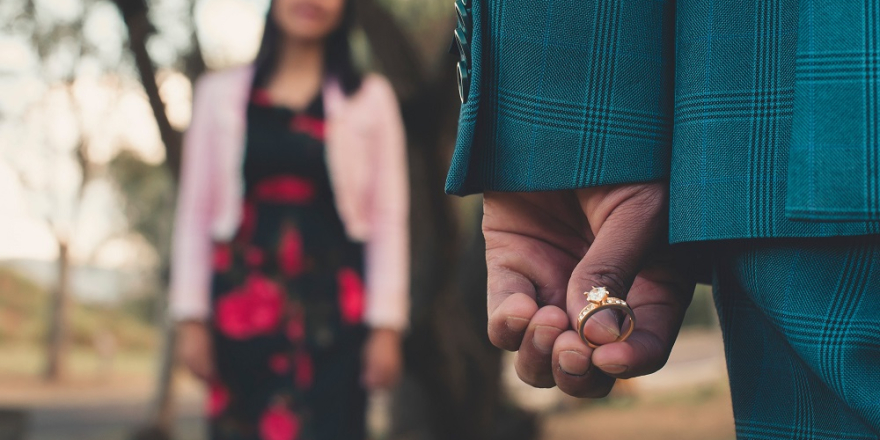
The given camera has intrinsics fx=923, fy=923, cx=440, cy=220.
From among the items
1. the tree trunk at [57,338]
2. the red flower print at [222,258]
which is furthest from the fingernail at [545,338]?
the tree trunk at [57,338]

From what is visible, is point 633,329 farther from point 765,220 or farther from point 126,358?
point 126,358

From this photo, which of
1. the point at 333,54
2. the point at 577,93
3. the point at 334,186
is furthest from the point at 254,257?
the point at 577,93

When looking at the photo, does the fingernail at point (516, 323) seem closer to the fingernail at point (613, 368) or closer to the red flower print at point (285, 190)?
the fingernail at point (613, 368)

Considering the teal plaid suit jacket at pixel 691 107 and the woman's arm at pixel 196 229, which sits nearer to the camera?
the teal plaid suit jacket at pixel 691 107

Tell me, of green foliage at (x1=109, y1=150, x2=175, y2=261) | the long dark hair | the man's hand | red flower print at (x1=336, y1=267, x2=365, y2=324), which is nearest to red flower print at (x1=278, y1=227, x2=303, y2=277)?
red flower print at (x1=336, y1=267, x2=365, y2=324)

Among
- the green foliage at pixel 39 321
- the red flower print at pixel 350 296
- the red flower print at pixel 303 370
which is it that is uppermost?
the red flower print at pixel 350 296

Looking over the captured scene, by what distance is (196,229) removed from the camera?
3090 millimetres

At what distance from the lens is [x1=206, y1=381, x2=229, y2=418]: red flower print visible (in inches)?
119

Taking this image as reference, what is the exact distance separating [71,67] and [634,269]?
6894mm

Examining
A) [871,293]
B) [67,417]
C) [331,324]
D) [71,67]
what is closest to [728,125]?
[871,293]

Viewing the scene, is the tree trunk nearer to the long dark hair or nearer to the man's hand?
the long dark hair

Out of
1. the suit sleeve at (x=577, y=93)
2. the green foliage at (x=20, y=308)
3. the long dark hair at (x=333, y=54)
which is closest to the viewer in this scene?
the suit sleeve at (x=577, y=93)

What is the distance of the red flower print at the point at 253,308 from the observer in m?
2.98

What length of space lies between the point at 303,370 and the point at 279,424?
19cm
